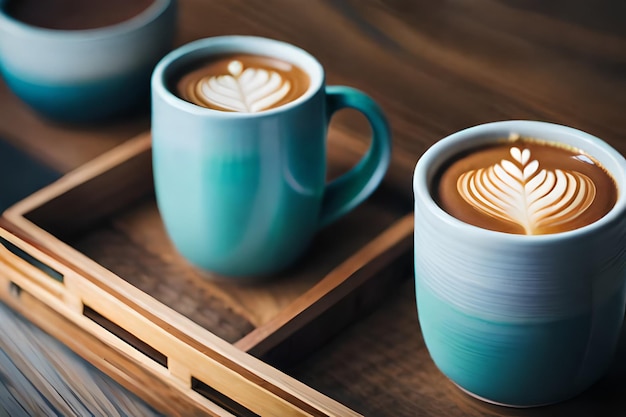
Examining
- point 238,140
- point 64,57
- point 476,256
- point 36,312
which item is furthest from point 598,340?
point 64,57

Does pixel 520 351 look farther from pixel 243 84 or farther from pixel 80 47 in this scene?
pixel 80 47

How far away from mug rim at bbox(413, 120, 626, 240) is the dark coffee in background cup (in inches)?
15.5

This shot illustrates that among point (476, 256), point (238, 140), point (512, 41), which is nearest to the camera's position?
point (476, 256)

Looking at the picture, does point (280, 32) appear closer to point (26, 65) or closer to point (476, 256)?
point (26, 65)

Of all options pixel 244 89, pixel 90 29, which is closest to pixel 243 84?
pixel 244 89

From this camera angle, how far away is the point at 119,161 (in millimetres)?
734

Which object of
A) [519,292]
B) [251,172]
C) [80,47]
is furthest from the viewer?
[80,47]

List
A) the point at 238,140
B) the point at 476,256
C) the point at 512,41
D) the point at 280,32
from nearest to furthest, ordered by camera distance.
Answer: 1. the point at 476,256
2. the point at 238,140
3. the point at 512,41
4. the point at 280,32

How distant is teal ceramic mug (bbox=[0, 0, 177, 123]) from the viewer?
76 cm

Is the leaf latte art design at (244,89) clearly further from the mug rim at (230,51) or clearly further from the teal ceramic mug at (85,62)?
the teal ceramic mug at (85,62)

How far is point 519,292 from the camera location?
0.48 m

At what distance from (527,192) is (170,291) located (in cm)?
27

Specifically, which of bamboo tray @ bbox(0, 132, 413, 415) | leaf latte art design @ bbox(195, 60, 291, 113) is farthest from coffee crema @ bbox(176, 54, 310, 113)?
bamboo tray @ bbox(0, 132, 413, 415)

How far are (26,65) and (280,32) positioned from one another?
0.24 metres
